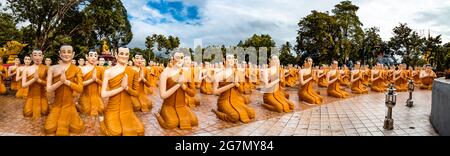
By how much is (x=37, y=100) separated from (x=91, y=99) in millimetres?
1360

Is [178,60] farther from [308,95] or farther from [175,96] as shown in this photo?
[308,95]

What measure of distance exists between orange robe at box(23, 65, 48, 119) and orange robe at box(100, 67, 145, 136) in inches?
120

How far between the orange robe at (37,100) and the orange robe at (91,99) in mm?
981

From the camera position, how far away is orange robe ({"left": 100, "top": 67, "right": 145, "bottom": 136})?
223 inches

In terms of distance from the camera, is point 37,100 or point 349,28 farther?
point 349,28

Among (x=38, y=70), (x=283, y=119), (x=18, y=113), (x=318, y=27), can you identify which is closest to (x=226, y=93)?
(x=283, y=119)

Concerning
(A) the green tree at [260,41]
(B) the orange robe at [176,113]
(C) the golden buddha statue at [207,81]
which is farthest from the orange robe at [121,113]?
(A) the green tree at [260,41]

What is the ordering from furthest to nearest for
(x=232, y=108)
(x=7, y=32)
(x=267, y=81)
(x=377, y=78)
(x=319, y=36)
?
(x=319, y=36) < (x=7, y=32) < (x=377, y=78) < (x=267, y=81) < (x=232, y=108)

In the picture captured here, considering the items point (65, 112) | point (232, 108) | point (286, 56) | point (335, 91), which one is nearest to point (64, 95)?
point (65, 112)

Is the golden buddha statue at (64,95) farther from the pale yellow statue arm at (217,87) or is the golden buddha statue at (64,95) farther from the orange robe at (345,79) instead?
the orange robe at (345,79)

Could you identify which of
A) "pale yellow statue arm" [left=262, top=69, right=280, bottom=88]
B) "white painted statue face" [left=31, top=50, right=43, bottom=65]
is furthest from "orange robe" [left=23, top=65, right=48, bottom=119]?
"pale yellow statue arm" [left=262, top=69, right=280, bottom=88]

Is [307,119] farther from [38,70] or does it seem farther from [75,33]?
[75,33]

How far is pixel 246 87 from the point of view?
14.5m

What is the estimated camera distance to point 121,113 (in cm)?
586
